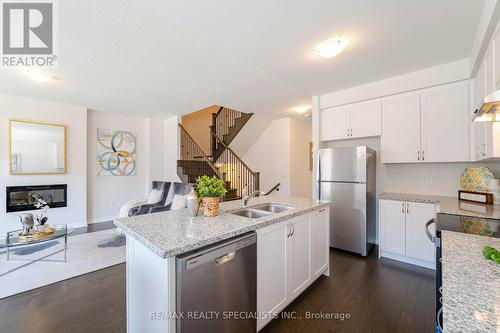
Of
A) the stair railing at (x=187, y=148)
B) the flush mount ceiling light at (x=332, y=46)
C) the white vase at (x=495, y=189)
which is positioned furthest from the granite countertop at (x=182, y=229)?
the stair railing at (x=187, y=148)

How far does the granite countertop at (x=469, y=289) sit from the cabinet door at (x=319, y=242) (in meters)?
1.23

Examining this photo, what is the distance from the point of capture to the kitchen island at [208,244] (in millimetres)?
1170

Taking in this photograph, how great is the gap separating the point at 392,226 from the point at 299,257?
1.86 meters

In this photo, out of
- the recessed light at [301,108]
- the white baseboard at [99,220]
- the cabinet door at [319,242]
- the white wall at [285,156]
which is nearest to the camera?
the cabinet door at [319,242]

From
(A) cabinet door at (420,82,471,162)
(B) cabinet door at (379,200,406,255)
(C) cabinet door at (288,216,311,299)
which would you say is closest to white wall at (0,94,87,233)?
(C) cabinet door at (288,216,311,299)

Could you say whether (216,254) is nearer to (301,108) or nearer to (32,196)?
(301,108)

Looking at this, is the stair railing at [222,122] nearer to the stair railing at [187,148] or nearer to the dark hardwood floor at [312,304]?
the stair railing at [187,148]

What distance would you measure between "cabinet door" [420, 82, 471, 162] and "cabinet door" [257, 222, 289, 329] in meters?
2.61

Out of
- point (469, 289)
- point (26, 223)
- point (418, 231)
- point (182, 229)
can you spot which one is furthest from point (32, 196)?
point (418, 231)

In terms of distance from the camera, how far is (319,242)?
244cm

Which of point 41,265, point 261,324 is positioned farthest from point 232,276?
point 41,265

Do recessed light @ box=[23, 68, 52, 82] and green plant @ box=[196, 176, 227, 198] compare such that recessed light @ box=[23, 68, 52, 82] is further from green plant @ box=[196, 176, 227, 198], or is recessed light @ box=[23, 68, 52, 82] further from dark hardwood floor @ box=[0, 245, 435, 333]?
green plant @ box=[196, 176, 227, 198]

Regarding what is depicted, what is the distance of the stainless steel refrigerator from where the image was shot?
318 cm

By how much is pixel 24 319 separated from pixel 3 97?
4.31 m
